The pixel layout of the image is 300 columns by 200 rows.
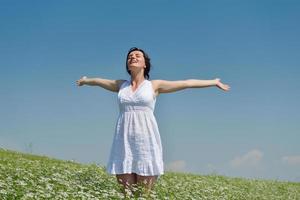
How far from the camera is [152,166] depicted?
34.0 feet

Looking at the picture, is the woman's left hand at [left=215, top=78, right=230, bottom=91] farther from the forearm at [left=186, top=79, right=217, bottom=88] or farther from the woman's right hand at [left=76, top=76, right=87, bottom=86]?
the woman's right hand at [left=76, top=76, right=87, bottom=86]

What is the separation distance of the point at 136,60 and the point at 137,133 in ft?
4.77

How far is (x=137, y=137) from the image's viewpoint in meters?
10.3

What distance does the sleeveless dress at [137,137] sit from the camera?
10.3m

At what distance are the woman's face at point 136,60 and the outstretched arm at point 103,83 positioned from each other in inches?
18.8

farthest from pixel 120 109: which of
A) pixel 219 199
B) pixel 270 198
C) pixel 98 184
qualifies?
pixel 270 198

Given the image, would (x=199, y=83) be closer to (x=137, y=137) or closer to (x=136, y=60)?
(x=136, y=60)

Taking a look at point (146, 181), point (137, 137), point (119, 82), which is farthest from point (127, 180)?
point (119, 82)

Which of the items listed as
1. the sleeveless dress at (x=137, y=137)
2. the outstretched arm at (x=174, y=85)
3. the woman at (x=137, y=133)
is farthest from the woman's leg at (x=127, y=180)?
Answer: the outstretched arm at (x=174, y=85)

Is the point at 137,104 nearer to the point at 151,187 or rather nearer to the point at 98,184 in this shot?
the point at 151,187

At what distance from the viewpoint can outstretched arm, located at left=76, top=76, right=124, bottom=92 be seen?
11166 millimetres

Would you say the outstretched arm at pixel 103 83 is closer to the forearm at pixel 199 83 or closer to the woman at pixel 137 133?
the woman at pixel 137 133

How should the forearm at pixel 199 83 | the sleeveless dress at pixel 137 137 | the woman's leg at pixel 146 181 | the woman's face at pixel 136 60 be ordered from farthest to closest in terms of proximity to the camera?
1. the forearm at pixel 199 83
2. the woman's face at pixel 136 60
3. the woman's leg at pixel 146 181
4. the sleeveless dress at pixel 137 137

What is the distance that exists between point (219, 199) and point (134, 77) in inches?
201
